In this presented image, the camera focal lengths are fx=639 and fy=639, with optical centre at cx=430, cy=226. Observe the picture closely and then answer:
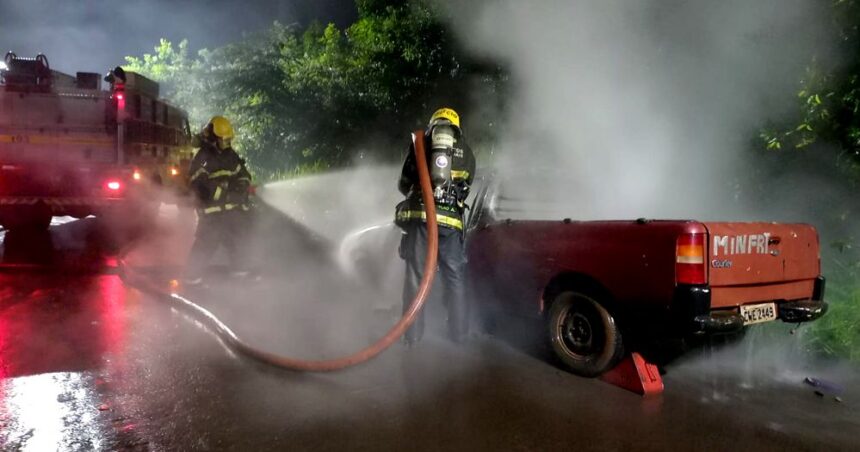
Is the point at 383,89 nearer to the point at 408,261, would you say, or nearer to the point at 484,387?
the point at 408,261

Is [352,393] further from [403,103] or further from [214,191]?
[403,103]

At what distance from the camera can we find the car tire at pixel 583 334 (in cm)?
406

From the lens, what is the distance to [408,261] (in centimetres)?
484

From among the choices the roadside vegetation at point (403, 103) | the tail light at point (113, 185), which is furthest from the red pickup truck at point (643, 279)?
the tail light at point (113, 185)

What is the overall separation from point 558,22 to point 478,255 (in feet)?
12.2

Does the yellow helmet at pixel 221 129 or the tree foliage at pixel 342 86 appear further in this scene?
the tree foliage at pixel 342 86

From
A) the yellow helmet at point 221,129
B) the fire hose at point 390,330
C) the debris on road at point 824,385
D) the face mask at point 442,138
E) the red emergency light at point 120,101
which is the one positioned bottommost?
the debris on road at point 824,385

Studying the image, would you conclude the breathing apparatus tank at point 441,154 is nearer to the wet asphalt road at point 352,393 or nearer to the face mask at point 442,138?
the face mask at point 442,138

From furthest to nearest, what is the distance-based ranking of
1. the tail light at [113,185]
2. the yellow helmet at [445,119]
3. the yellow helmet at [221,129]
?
1. the tail light at [113,185]
2. the yellow helmet at [221,129]
3. the yellow helmet at [445,119]

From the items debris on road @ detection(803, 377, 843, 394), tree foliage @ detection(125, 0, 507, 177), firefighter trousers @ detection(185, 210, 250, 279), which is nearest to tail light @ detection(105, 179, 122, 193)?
firefighter trousers @ detection(185, 210, 250, 279)

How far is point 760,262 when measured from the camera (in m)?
3.93

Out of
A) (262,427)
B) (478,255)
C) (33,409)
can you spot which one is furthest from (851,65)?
(33,409)

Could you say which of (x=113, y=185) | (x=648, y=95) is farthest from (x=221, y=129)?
(x=648, y=95)

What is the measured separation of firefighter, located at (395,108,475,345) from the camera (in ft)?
15.1
